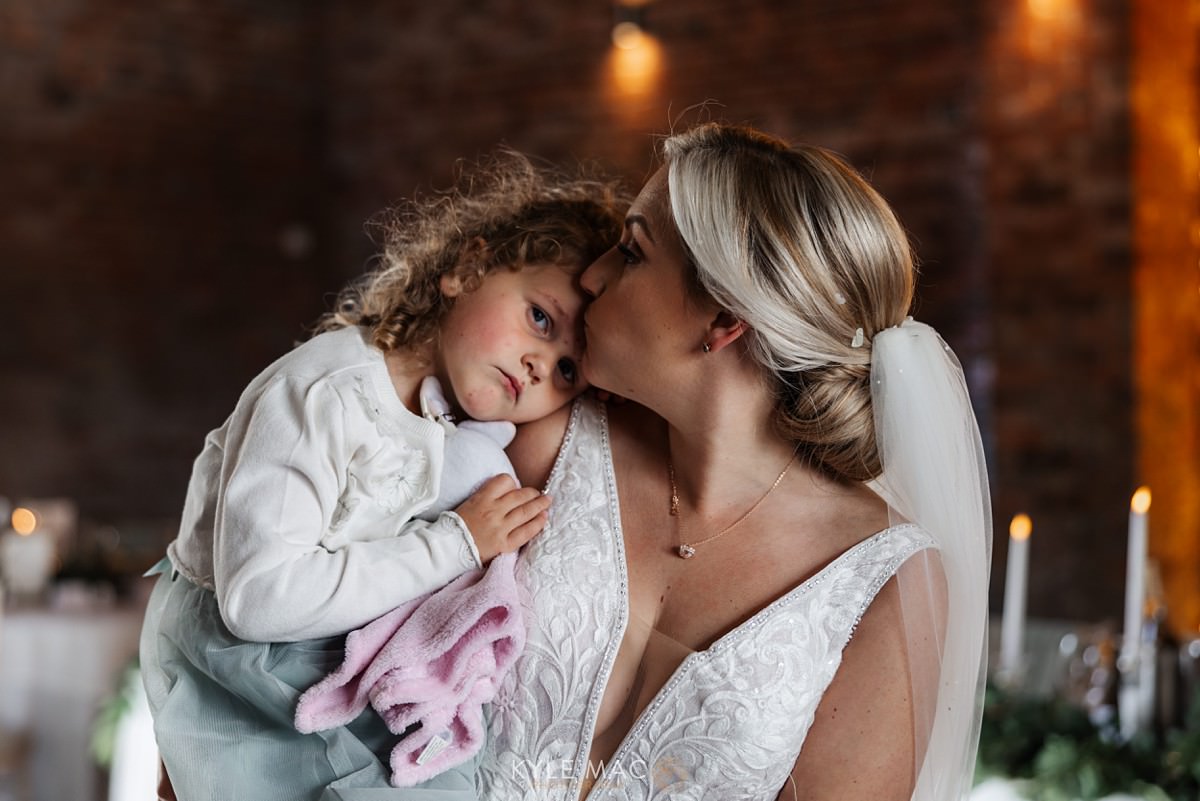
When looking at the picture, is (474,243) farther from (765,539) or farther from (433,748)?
(433,748)

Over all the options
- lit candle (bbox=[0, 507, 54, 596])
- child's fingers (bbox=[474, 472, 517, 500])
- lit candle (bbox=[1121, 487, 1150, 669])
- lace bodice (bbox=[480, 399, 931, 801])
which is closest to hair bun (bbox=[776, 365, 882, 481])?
lace bodice (bbox=[480, 399, 931, 801])

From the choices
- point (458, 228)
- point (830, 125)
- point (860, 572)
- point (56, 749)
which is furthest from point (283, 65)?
point (860, 572)

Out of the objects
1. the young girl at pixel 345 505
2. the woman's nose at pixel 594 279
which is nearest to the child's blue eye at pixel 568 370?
the young girl at pixel 345 505

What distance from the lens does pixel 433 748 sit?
1.64 meters

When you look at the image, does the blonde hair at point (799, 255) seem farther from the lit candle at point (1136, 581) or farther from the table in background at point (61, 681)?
the table in background at point (61, 681)

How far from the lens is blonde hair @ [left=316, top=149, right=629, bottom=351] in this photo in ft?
6.15

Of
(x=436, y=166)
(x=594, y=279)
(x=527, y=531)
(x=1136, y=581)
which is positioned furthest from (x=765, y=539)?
(x=436, y=166)

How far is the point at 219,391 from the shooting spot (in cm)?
760

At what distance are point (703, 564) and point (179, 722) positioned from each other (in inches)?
28.9

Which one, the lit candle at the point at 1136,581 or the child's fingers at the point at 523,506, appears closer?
the child's fingers at the point at 523,506

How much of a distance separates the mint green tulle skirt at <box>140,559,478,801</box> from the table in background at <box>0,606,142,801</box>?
2.72 m

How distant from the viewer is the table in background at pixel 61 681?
4316mm

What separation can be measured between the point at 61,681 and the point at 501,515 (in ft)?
10.4

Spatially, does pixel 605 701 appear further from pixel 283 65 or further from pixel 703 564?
pixel 283 65
